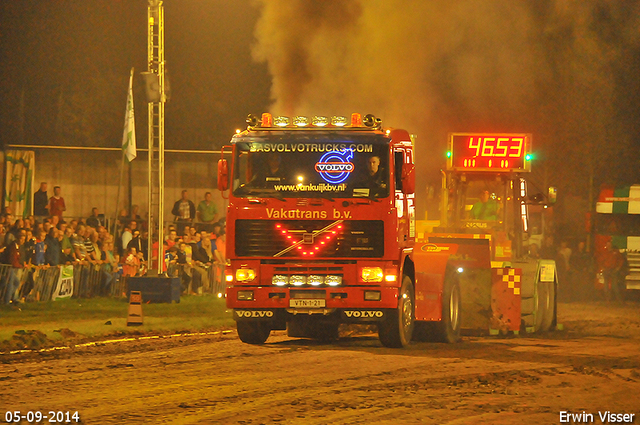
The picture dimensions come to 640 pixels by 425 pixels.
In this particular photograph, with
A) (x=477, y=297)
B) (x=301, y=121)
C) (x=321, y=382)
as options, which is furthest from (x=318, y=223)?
(x=477, y=297)

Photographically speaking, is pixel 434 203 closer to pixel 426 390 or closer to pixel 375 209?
pixel 375 209

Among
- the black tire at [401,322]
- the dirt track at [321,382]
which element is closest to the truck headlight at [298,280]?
the dirt track at [321,382]

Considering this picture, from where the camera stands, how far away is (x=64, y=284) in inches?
879

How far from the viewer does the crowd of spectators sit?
21.4 metres

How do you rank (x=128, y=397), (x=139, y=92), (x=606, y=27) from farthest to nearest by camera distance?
(x=139, y=92)
(x=606, y=27)
(x=128, y=397)

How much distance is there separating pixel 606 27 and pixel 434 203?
11.9 m

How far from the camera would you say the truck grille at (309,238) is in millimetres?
14383

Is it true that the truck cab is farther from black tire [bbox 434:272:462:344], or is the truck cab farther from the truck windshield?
black tire [bbox 434:272:462:344]

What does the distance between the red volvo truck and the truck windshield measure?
0.01 m

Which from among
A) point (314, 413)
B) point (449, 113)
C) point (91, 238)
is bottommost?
point (314, 413)

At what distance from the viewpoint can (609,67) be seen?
32.2 metres

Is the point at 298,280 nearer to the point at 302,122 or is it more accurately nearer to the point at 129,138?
the point at 302,122

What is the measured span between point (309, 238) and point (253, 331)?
2.00 m

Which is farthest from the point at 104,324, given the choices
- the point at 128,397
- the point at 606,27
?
the point at 606,27
